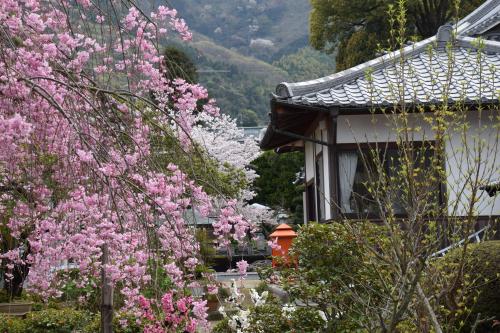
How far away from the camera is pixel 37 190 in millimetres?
4551

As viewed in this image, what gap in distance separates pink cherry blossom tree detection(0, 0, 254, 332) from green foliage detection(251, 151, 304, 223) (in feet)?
75.8

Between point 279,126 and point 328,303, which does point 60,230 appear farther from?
point 279,126

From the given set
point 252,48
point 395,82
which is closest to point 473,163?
point 395,82

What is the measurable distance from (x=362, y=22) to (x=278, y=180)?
25.5 ft

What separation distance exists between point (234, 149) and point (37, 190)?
71.7 feet

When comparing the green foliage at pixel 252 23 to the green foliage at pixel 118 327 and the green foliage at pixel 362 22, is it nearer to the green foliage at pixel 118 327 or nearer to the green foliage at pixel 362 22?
the green foliage at pixel 362 22

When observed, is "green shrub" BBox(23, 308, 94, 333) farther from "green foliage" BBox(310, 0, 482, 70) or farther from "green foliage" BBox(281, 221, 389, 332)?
"green foliage" BBox(310, 0, 482, 70)

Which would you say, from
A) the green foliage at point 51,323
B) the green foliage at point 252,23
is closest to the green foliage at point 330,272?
the green foliage at point 51,323

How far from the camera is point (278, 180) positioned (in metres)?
29.3

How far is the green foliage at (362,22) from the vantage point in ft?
75.8

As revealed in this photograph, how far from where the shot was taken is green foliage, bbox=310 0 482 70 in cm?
2309

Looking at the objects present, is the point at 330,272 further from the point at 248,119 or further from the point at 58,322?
the point at 248,119

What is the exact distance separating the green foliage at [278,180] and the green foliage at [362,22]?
5604mm

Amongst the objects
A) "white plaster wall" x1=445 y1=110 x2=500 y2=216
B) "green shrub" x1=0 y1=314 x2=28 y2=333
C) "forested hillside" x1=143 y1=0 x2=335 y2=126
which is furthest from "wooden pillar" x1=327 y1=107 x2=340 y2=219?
"forested hillside" x1=143 y1=0 x2=335 y2=126
